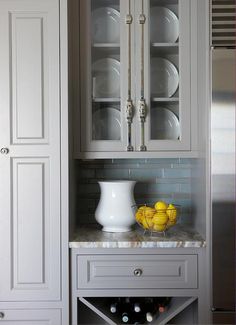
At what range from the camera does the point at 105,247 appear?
5.78 ft

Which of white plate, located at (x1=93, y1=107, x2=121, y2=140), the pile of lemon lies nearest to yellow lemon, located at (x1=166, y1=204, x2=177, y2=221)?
the pile of lemon

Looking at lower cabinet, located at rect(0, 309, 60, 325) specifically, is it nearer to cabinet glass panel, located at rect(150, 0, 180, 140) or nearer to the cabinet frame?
the cabinet frame

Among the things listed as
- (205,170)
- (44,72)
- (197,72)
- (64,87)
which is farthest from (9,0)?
(205,170)

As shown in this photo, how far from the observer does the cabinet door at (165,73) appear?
1923 millimetres

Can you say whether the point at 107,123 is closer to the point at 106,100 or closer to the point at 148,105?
the point at 106,100

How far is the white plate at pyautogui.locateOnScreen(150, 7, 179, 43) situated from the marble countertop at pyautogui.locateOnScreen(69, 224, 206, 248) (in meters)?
1.03

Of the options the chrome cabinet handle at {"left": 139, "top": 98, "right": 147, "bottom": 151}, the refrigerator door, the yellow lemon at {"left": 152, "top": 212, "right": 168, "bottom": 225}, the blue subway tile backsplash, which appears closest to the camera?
the refrigerator door

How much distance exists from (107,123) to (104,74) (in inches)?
10.4

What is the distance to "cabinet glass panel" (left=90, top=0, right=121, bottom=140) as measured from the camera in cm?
195

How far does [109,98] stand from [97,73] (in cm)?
15

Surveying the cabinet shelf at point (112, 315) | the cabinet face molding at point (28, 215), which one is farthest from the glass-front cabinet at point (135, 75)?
the cabinet shelf at point (112, 315)

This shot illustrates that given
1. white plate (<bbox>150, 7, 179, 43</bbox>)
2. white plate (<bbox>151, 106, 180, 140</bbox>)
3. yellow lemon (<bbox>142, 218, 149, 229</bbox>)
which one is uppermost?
white plate (<bbox>150, 7, 179, 43</bbox>)

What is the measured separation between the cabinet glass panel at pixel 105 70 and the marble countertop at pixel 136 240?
0.51 meters

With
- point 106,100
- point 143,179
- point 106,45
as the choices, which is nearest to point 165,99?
point 106,100
